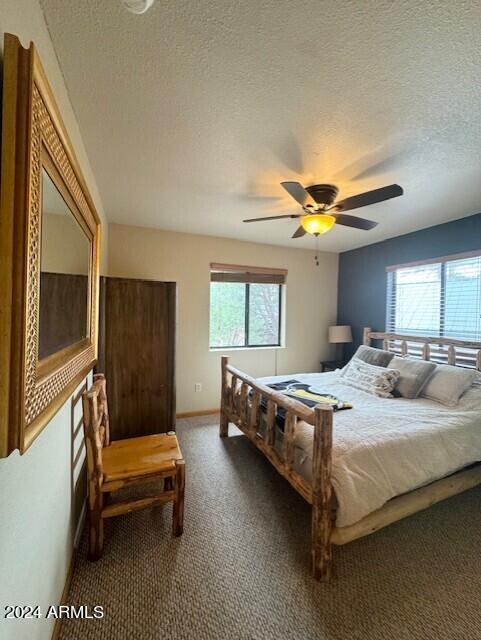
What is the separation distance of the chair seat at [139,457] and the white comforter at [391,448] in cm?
87

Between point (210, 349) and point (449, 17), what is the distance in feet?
11.2

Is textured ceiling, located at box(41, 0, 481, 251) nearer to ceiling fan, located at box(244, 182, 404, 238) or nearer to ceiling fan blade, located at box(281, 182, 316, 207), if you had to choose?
ceiling fan, located at box(244, 182, 404, 238)

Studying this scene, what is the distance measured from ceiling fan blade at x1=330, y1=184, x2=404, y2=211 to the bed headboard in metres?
1.91

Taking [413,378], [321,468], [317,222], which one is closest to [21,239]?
[321,468]

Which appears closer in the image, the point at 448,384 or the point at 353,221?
the point at 353,221

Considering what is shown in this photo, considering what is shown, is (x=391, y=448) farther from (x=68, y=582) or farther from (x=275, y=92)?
(x=275, y=92)

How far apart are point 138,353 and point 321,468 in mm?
1852

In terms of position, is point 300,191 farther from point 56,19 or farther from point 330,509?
point 330,509

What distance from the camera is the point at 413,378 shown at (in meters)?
2.57

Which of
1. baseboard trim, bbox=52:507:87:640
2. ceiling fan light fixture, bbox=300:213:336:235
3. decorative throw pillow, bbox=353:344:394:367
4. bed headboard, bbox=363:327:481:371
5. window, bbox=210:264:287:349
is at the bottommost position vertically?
baseboard trim, bbox=52:507:87:640

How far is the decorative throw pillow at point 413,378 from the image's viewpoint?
253cm

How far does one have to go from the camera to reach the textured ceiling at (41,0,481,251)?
94 centimetres

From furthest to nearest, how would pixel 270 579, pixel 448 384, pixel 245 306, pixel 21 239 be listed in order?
pixel 245 306, pixel 448 384, pixel 270 579, pixel 21 239

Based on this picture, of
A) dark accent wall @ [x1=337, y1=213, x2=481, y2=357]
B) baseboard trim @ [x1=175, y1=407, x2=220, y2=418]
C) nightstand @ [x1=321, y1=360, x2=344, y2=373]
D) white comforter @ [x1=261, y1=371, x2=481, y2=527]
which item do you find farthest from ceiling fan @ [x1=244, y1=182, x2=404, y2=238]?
baseboard trim @ [x1=175, y1=407, x2=220, y2=418]
